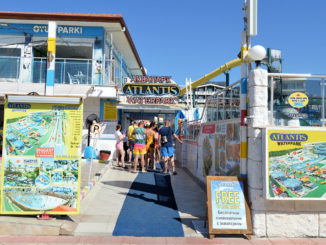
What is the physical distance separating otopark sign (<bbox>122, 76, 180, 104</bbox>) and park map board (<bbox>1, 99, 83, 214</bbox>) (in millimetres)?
9383

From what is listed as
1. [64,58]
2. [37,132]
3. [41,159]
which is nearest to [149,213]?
[41,159]

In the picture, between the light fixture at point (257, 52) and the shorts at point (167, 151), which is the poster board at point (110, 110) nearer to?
the shorts at point (167, 151)

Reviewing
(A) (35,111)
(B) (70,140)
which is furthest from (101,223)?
(A) (35,111)

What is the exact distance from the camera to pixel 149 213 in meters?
5.18

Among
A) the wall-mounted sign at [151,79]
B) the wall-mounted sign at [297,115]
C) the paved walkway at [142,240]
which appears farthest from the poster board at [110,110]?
the wall-mounted sign at [297,115]

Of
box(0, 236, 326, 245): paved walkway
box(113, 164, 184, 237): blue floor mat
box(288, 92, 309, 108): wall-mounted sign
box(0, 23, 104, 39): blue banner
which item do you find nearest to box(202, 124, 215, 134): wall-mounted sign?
box(113, 164, 184, 237): blue floor mat

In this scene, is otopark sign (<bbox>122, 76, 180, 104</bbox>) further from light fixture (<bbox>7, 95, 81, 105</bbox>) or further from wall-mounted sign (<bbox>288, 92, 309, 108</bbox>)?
wall-mounted sign (<bbox>288, 92, 309, 108</bbox>)

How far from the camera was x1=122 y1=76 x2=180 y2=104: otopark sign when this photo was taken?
14.3 metres

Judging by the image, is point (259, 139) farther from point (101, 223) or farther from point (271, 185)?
point (101, 223)

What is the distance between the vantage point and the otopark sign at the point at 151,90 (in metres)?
14.3

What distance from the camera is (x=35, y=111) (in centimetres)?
473

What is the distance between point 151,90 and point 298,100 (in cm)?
1071

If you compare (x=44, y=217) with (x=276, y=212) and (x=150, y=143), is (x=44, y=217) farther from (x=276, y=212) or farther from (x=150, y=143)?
(x=150, y=143)

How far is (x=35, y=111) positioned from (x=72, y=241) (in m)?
2.32
